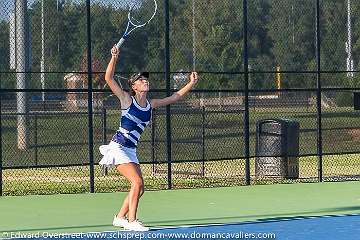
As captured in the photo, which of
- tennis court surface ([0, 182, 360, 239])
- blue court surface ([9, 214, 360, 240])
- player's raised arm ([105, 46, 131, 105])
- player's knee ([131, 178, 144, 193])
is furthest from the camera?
player's knee ([131, 178, 144, 193])

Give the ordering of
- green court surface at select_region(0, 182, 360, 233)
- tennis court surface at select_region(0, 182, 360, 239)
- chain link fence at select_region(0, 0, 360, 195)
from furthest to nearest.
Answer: chain link fence at select_region(0, 0, 360, 195), green court surface at select_region(0, 182, 360, 233), tennis court surface at select_region(0, 182, 360, 239)

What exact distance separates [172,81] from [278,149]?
319 cm

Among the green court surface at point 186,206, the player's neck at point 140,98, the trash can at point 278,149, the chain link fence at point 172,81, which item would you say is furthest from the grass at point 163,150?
the player's neck at point 140,98

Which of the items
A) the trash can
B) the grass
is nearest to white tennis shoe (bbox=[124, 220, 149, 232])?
the grass

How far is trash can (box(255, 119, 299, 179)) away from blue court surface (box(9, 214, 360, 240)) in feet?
22.2

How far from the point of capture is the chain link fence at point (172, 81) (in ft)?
66.4

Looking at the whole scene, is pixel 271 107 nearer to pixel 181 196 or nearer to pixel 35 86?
pixel 35 86

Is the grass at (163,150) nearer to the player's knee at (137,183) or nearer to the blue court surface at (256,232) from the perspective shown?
the blue court surface at (256,232)

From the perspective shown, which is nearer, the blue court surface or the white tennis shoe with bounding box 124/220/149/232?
the blue court surface

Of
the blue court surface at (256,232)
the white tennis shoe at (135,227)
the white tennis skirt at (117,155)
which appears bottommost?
the blue court surface at (256,232)

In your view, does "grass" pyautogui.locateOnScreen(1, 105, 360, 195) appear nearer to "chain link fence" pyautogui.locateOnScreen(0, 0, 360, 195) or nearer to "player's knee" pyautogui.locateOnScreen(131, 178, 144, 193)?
"chain link fence" pyautogui.locateOnScreen(0, 0, 360, 195)

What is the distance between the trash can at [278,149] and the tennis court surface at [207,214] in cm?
120

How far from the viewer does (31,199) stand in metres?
17.9

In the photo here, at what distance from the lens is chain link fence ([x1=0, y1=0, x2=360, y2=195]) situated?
2025cm
